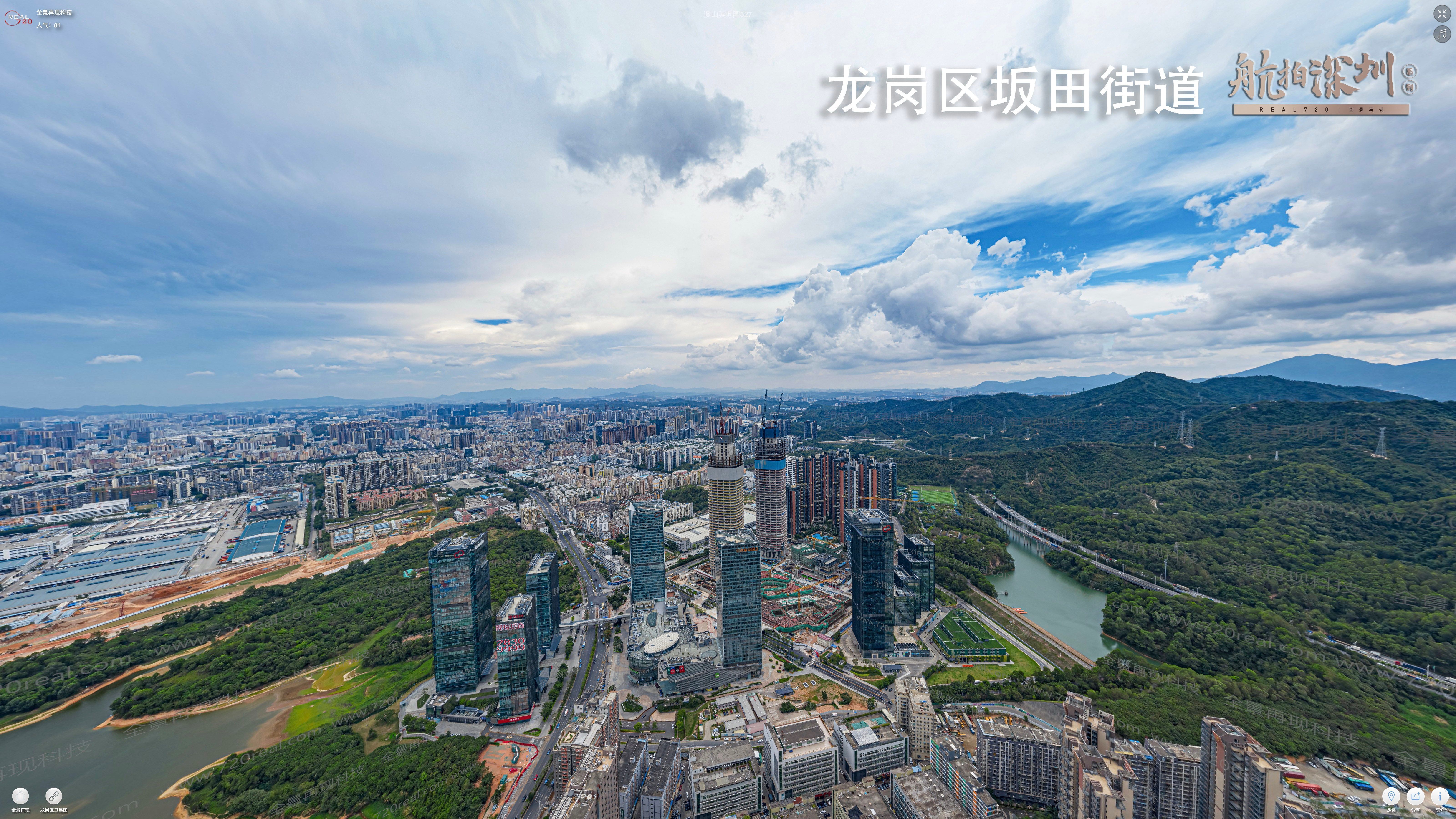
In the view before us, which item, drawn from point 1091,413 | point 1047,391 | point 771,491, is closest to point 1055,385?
point 1047,391

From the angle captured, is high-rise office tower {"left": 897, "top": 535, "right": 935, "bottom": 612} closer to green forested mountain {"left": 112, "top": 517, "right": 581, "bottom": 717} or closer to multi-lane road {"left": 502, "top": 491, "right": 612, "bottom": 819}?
multi-lane road {"left": 502, "top": 491, "right": 612, "bottom": 819}

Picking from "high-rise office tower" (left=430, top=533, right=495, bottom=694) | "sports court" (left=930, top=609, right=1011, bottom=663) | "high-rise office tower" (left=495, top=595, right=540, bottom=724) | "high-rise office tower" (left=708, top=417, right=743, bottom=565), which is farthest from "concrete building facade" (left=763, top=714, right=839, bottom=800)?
"high-rise office tower" (left=708, top=417, right=743, bottom=565)

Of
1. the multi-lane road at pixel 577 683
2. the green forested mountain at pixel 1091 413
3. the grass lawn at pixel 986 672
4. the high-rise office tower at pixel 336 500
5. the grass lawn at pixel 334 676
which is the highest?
the green forested mountain at pixel 1091 413

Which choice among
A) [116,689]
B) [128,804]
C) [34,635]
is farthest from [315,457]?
[128,804]

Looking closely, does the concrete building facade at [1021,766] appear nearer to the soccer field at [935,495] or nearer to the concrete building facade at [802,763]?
the concrete building facade at [802,763]

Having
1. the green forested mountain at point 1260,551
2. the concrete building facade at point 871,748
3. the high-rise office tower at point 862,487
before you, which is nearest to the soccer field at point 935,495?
the green forested mountain at point 1260,551

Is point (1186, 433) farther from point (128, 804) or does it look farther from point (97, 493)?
point (97, 493)
